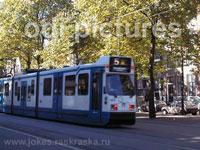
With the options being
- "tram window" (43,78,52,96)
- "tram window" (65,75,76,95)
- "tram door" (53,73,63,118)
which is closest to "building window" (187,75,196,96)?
"tram window" (43,78,52,96)

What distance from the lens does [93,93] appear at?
51.0 ft

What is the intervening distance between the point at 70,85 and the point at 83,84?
1356 mm

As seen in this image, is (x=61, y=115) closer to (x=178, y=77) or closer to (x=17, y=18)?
(x=17, y=18)

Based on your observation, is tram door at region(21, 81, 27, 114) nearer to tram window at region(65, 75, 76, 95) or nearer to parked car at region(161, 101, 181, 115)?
tram window at region(65, 75, 76, 95)

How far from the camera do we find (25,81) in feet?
75.8

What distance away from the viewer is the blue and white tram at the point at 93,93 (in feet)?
49.4

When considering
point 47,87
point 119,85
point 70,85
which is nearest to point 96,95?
point 119,85

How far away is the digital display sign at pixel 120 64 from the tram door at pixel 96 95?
27.8 inches

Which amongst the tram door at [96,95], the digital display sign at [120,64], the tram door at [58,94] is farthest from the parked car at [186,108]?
the tram door at [96,95]

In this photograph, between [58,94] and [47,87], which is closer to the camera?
[58,94]

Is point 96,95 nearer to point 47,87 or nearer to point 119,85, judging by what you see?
point 119,85

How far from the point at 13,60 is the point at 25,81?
2506 cm

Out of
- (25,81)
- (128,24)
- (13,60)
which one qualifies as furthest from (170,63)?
(13,60)

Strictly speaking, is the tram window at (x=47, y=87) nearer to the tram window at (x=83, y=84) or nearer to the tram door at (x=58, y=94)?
the tram door at (x=58, y=94)
